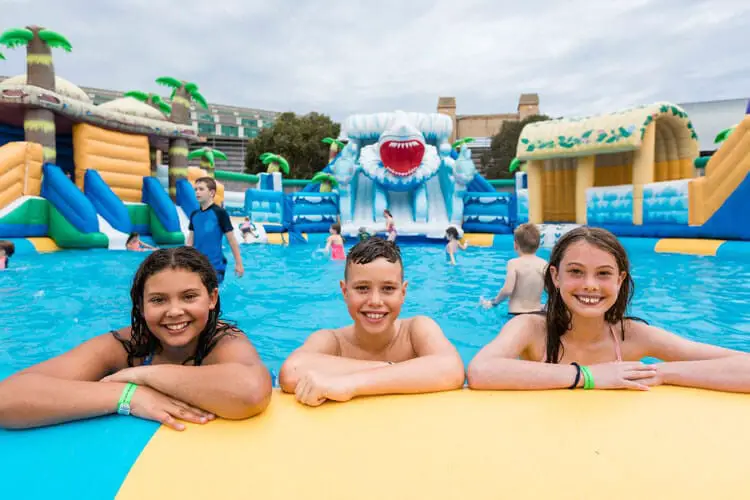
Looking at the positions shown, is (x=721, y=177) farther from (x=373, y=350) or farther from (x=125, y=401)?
(x=125, y=401)

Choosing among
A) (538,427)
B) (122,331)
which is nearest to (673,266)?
(538,427)

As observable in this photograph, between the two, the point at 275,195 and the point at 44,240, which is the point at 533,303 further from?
the point at 275,195

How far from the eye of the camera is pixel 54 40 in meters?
8.74

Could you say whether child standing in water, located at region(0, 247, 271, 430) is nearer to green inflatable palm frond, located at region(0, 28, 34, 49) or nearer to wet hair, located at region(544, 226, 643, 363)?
wet hair, located at region(544, 226, 643, 363)

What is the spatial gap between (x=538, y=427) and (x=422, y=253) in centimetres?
796

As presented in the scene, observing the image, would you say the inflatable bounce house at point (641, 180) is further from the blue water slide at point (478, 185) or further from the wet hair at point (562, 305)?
the wet hair at point (562, 305)

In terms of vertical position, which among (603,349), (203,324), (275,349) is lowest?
(275,349)

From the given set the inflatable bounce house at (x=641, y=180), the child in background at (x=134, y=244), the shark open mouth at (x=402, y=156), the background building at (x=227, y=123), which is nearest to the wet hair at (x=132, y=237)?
the child in background at (x=134, y=244)

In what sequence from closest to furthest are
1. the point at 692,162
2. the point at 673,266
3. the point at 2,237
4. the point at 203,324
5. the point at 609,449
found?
the point at 609,449 → the point at 203,324 → the point at 673,266 → the point at 2,237 → the point at 692,162

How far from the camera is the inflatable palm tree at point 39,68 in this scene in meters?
8.59

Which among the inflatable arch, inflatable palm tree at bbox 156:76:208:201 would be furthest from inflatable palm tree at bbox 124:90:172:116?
the inflatable arch

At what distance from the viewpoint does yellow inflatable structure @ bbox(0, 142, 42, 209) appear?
8219mm

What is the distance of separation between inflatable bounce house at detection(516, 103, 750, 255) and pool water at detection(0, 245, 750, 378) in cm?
106

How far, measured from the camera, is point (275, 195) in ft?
43.2
